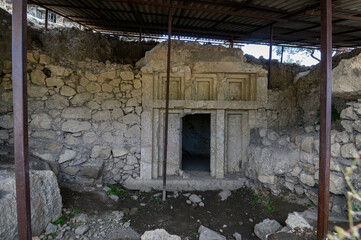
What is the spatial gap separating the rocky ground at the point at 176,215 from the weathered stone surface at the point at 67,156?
783 mm

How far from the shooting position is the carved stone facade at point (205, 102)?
539 centimetres

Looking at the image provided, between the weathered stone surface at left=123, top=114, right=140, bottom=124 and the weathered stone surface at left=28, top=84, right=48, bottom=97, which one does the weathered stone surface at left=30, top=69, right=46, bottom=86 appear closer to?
the weathered stone surface at left=28, top=84, right=48, bottom=97

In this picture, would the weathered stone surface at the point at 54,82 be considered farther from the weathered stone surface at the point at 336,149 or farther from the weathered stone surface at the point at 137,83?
the weathered stone surface at the point at 336,149

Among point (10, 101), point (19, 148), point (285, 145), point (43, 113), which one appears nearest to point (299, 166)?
point (285, 145)

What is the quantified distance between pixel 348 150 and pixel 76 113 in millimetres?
5283

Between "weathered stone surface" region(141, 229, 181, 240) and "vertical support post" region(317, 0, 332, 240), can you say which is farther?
"weathered stone surface" region(141, 229, 181, 240)

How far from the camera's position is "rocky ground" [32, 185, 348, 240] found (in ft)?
11.7

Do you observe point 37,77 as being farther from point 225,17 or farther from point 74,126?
point 225,17

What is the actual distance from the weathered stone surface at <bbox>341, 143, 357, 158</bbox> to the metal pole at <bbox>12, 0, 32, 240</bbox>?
169 inches

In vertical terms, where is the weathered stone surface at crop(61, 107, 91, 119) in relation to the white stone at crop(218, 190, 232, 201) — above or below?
above

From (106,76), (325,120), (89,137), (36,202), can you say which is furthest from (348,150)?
(89,137)

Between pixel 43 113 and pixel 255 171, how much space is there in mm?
Answer: 4976

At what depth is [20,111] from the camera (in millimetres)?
1967

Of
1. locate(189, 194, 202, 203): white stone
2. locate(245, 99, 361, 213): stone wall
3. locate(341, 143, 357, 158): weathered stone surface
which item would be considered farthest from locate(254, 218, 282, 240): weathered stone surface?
locate(341, 143, 357, 158): weathered stone surface
